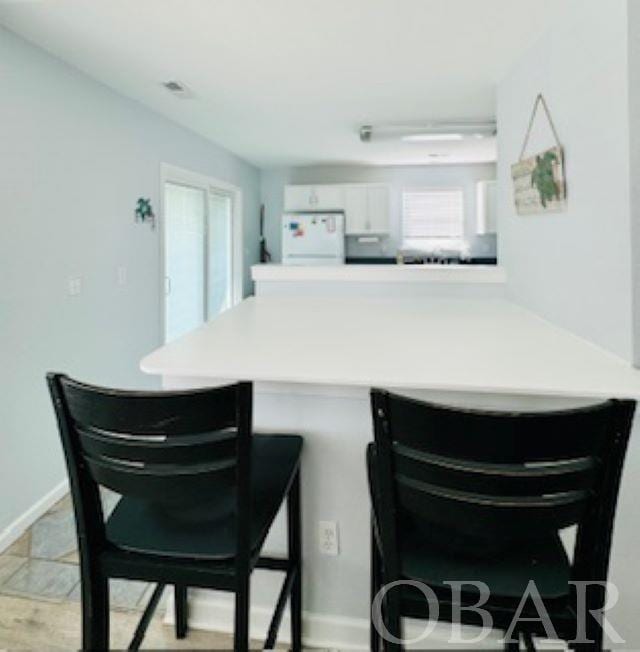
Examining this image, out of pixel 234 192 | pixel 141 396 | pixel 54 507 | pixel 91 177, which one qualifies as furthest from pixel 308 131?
pixel 141 396

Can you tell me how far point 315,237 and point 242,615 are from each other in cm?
488

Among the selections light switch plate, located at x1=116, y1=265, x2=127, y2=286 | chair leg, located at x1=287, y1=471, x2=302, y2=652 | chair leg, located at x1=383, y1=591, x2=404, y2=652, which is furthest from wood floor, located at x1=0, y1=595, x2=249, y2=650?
light switch plate, located at x1=116, y1=265, x2=127, y2=286

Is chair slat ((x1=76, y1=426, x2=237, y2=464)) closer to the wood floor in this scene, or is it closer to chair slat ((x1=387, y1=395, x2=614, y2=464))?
chair slat ((x1=387, y1=395, x2=614, y2=464))

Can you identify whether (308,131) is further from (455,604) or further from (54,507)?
(455,604)

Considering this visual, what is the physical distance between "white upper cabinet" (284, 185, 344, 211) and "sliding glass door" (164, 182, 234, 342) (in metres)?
0.83

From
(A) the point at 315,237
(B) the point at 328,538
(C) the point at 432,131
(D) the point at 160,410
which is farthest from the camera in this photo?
(A) the point at 315,237

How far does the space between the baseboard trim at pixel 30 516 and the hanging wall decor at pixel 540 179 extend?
108 inches

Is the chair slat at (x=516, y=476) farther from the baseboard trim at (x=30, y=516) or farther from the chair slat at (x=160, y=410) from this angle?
the baseboard trim at (x=30, y=516)

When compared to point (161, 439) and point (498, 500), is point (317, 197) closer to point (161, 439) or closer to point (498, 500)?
point (161, 439)

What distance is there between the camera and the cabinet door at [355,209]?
227 inches

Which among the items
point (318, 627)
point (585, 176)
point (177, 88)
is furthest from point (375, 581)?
point (177, 88)

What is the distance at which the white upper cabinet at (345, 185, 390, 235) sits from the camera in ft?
18.9

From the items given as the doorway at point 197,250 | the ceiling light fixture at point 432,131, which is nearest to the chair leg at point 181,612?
the doorway at point 197,250

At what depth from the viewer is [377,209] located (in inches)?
227
